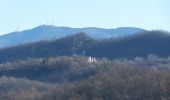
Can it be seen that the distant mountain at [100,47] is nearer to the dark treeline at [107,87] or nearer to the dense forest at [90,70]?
the dense forest at [90,70]

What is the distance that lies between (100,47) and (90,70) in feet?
Answer: 105

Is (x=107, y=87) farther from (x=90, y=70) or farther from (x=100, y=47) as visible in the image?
(x=100, y=47)

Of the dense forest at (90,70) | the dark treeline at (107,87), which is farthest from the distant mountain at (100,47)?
the dark treeline at (107,87)

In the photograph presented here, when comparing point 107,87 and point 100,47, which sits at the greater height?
point 107,87

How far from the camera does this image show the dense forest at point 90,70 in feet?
125

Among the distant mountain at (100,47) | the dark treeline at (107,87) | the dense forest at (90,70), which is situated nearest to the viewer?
the dark treeline at (107,87)

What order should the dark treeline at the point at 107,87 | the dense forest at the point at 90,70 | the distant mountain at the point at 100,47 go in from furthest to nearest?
the distant mountain at the point at 100,47, the dense forest at the point at 90,70, the dark treeline at the point at 107,87

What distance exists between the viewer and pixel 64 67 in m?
71.6

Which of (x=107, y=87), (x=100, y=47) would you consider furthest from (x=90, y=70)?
(x=100, y=47)

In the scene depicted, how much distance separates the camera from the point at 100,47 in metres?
94.8

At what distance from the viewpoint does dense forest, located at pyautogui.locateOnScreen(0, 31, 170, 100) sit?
125 ft

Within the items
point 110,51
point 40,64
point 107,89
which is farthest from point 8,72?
point 107,89

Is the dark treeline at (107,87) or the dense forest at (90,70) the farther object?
the dense forest at (90,70)

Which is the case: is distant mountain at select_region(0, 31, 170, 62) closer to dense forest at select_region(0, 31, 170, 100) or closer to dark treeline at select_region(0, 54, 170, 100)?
dense forest at select_region(0, 31, 170, 100)
